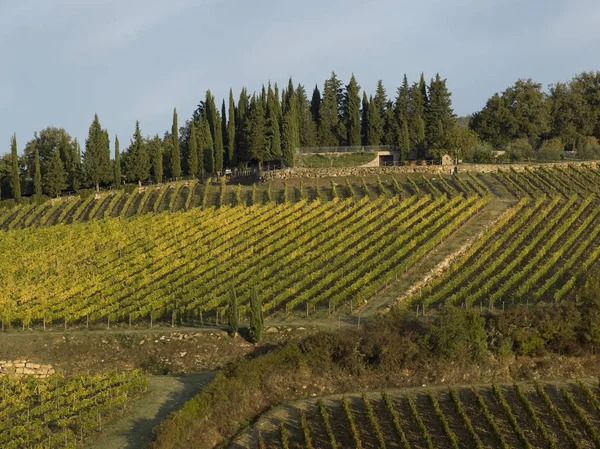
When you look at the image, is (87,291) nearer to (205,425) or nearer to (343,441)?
(205,425)

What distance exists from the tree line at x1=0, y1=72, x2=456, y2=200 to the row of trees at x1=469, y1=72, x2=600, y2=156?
5.79 meters

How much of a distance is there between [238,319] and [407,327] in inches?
328

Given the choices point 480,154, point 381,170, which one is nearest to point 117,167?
point 381,170

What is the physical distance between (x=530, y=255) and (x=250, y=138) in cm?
3480

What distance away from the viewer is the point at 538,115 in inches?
3268

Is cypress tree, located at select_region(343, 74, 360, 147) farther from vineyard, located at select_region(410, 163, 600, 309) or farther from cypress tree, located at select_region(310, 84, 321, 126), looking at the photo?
vineyard, located at select_region(410, 163, 600, 309)

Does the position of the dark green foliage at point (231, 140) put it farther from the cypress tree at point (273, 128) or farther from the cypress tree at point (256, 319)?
the cypress tree at point (256, 319)

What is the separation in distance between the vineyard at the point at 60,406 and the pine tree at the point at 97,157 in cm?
3803

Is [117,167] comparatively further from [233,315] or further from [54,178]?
[233,315]

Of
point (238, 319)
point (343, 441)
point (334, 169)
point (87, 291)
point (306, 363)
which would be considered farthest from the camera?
point (334, 169)

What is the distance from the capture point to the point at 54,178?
70125mm

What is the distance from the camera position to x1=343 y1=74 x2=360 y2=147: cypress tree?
8050 cm

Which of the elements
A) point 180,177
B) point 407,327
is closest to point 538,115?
point 180,177

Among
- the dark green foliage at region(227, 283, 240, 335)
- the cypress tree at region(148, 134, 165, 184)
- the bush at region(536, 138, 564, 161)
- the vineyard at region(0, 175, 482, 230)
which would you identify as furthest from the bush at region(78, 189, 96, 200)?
the bush at region(536, 138, 564, 161)
